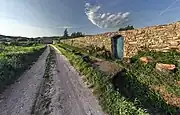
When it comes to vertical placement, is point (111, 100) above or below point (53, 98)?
above

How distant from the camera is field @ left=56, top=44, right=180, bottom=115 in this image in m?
7.45

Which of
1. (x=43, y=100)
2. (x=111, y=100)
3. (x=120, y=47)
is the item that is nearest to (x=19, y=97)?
(x=43, y=100)

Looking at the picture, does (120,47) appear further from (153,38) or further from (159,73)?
(159,73)

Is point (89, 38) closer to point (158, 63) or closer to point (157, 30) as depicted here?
point (157, 30)

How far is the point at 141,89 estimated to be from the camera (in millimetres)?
10461

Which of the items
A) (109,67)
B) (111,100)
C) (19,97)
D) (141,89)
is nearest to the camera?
(111,100)

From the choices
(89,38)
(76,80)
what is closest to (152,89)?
(76,80)

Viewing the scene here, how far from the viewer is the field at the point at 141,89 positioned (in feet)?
24.4

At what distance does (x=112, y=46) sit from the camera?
20359 mm

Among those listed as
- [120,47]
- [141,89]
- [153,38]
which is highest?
[153,38]

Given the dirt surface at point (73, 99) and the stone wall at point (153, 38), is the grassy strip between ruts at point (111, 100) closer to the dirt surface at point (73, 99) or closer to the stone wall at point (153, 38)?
the dirt surface at point (73, 99)

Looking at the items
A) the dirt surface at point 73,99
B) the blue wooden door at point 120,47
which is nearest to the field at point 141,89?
the dirt surface at point 73,99

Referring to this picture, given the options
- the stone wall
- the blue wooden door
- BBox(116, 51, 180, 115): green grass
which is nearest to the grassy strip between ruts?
BBox(116, 51, 180, 115): green grass

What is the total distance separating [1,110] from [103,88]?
424cm
